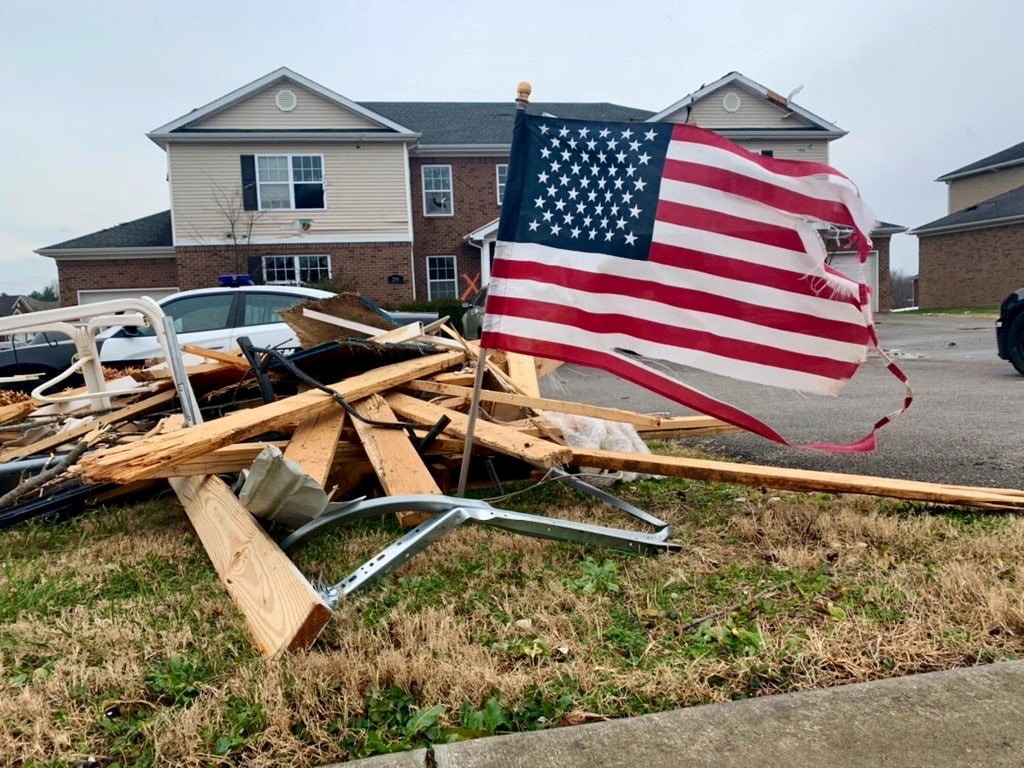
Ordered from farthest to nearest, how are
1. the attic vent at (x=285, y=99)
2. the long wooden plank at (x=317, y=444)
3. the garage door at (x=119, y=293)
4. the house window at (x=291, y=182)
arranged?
the garage door at (x=119, y=293) → the house window at (x=291, y=182) → the attic vent at (x=285, y=99) → the long wooden plank at (x=317, y=444)

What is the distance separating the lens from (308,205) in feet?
72.1

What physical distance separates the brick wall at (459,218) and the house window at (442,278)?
0.51 feet

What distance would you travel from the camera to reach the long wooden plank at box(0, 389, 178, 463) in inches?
180

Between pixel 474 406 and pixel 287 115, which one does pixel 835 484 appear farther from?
pixel 287 115

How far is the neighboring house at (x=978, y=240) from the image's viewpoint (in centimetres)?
3038

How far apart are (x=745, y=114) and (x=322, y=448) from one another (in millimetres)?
24941

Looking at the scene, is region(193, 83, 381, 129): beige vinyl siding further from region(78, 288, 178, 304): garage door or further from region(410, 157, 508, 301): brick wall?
region(78, 288, 178, 304): garage door

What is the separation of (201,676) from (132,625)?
562 millimetres

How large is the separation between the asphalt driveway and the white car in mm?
3355

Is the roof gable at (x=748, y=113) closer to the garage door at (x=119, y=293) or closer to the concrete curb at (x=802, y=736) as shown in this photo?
the garage door at (x=119, y=293)

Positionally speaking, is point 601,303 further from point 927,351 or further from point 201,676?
point 927,351

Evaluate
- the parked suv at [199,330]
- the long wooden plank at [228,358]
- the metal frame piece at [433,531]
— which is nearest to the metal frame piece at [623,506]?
the metal frame piece at [433,531]

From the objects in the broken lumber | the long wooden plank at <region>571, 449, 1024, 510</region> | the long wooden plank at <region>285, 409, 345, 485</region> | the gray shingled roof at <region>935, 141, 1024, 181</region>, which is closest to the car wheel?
the long wooden plank at <region>571, 449, 1024, 510</region>

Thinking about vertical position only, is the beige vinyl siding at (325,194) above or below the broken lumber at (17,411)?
above
